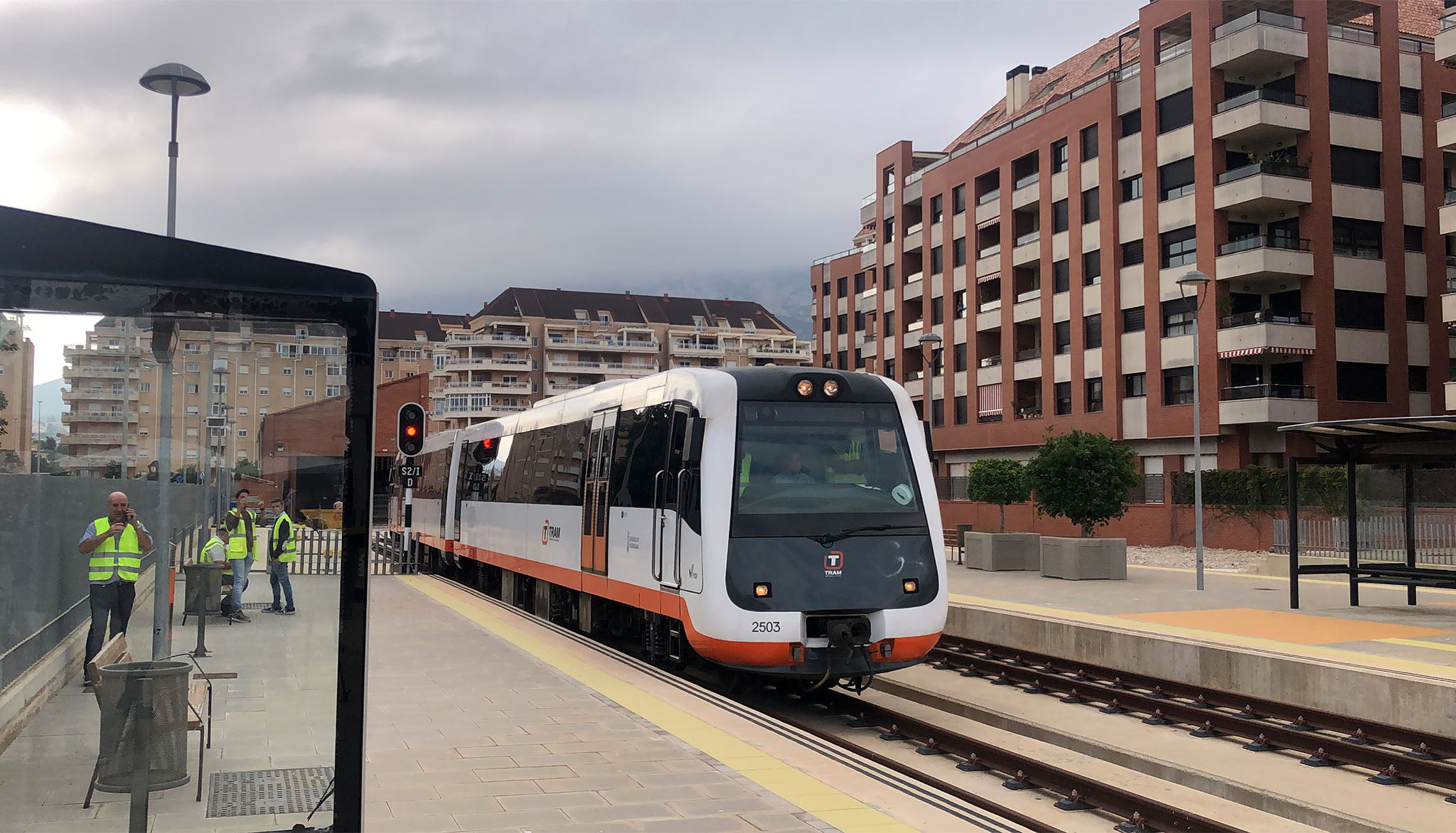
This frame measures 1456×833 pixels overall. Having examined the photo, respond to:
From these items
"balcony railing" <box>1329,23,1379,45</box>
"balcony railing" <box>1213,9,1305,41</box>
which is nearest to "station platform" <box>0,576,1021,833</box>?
"balcony railing" <box>1213,9,1305,41</box>

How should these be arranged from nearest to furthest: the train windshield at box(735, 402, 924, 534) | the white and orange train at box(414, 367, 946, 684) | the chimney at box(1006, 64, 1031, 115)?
the white and orange train at box(414, 367, 946, 684)
the train windshield at box(735, 402, 924, 534)
the chimney at box(1006, 64, 1031, 115)

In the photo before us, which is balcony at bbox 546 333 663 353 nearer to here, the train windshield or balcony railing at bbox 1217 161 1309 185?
balcony railing at bbox 1217 161 1309 185

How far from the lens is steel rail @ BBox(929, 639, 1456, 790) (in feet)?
31.7

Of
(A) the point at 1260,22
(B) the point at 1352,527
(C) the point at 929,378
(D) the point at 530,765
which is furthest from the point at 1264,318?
(D) the point at 530,765

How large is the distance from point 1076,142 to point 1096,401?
10.1 meters

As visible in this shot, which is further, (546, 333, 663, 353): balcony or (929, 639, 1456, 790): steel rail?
(546, 333, 663, 353): balcony

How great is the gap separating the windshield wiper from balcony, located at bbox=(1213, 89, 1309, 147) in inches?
1306

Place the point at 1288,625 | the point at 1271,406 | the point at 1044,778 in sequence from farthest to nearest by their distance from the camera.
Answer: the point at 1271,406
the point at 1288,625
the point at 1044,778

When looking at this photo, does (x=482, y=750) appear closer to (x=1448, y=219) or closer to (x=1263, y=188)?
(x=1448, y=219)

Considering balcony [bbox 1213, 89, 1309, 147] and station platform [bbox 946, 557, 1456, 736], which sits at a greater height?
balcony [bbox 1213, 89, 1309, 147]

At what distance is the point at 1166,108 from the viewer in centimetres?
4275

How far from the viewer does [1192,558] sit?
117 ft

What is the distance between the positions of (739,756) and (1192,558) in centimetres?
3073

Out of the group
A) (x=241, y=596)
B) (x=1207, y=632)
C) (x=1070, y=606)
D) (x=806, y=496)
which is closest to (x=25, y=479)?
(x=241, y=596)
